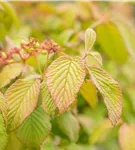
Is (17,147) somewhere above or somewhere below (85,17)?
below

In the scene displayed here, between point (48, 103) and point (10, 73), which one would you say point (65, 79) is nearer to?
point (48, 103)

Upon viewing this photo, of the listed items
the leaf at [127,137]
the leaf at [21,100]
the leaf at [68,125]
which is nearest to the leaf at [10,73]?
the leaf at [21,100]

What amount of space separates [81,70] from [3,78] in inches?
11.7

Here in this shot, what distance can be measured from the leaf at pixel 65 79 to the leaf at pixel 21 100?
0.10 metres

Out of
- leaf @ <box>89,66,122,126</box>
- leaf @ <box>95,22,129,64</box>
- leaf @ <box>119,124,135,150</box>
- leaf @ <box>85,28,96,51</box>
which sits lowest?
leaf @ <box>119,124,135,150</box>

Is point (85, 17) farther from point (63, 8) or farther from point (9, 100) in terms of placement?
point (9, 100)

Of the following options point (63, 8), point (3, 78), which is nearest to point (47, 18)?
point (63, 8)

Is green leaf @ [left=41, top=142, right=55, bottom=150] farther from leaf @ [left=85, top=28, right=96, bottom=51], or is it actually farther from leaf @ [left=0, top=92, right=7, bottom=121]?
leaf @ [left=85, top=28, right=96, bottom=51]

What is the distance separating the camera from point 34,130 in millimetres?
1010

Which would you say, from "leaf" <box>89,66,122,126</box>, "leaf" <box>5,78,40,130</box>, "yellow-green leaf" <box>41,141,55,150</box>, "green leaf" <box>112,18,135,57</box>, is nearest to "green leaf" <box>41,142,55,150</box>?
"yellow-green leaf" <box>41,141,55,150</box>

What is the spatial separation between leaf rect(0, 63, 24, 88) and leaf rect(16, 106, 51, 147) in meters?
0.13

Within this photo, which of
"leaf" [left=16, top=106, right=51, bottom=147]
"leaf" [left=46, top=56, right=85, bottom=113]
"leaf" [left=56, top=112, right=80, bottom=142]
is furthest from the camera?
"leaf" [left=56, top=112, right=80, bottom=142]

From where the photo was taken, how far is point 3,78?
42.2 inches

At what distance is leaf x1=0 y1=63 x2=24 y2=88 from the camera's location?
3.43ft
